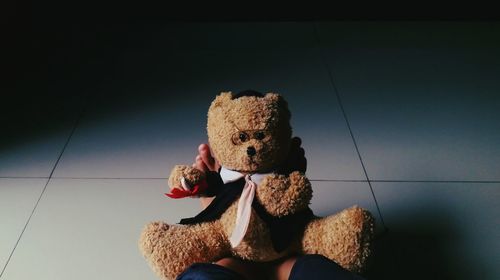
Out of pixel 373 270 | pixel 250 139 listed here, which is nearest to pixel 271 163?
pixel 250 139

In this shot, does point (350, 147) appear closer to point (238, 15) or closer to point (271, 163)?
point (271, 163)

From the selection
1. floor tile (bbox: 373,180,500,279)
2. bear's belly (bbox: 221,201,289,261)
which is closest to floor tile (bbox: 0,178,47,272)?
bear's belly (bbox: 221,201,289,261)

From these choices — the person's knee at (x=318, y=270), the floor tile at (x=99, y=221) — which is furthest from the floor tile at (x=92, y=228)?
the person's knee at (x=318, y=270)

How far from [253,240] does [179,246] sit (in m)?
0.10

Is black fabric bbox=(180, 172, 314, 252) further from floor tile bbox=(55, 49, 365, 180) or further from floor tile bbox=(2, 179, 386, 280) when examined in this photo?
floor tile bbox=(55, 49, 365, 180)

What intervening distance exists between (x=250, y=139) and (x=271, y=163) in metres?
0.04

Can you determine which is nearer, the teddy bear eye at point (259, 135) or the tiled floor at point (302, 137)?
the teddy bear eye at point (259, 135)

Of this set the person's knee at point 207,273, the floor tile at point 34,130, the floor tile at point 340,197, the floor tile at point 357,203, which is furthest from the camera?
the floor tile at point 34,130

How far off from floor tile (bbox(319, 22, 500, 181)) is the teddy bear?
15.1 inches

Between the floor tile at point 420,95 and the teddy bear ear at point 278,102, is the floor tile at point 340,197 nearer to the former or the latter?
the floor tile at point 420,95

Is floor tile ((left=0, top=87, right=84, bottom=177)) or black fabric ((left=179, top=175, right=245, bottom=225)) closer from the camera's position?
black fabric ((left=179, top=175, right=245, bottom=225))

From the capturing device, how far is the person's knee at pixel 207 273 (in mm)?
574

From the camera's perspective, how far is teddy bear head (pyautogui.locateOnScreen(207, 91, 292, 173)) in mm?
611

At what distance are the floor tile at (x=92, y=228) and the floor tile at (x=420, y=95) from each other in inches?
17.3
